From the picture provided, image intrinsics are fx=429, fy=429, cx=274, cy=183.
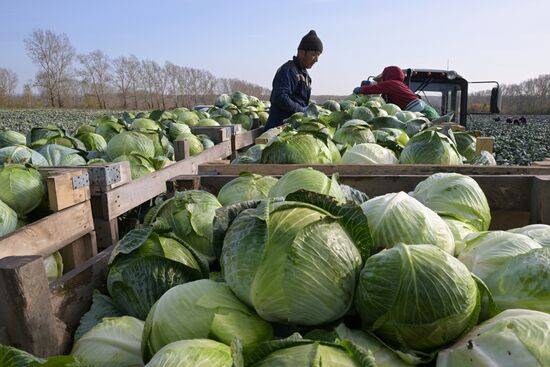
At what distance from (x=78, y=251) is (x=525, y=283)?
118 inches

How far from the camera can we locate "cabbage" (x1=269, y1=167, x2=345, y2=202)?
1.98m

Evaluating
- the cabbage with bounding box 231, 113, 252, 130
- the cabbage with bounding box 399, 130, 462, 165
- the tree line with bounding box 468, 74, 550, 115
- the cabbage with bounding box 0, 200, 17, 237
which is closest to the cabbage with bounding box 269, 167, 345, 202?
the cabbage with bounding box 399, 130, 462, 165

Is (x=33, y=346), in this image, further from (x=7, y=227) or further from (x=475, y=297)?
(x=7, y=227)

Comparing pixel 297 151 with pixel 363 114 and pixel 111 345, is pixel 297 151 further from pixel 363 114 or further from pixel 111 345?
pixel 363 114

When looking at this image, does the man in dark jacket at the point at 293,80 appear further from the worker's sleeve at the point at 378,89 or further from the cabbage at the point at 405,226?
the cabbage at the point at 405,226

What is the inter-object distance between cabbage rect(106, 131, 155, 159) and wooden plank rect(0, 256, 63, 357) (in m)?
3.59

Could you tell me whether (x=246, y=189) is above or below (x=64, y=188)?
above

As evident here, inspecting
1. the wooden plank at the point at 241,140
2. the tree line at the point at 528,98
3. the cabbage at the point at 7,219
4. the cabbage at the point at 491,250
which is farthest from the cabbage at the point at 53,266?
the tree line at the point at 528,98

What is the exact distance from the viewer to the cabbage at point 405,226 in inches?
63.1

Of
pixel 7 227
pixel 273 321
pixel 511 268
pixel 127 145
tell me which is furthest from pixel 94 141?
pixel 511 268

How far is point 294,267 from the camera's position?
4.39 ft

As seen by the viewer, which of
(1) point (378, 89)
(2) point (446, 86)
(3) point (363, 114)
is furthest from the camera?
(2) point (446, 86)

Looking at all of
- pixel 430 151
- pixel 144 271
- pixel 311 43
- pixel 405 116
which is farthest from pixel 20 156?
pixel 311 43

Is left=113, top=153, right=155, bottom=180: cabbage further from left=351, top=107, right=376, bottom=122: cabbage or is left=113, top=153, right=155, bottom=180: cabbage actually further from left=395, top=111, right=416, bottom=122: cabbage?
left=395, top=111, right=416, bottom=122: cabbage
